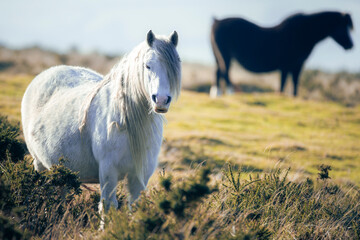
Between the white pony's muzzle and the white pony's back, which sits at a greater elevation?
the white pony's muzzle

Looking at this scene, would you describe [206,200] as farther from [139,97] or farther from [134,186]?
[139,97]

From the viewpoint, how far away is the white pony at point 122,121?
301 centimetres

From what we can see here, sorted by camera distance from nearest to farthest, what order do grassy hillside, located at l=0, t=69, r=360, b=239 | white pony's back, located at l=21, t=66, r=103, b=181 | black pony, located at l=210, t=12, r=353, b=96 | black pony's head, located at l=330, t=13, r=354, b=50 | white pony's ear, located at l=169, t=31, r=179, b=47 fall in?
grassy hillside, located at l=0, t=69, r=360, b=239 → white pony's ear, located at l=169, t=31, r=179, b=47 → white pony's back, located at l=21, t=66, r=103, b=181 → black pony's head, located at l=330, t=13, r=354, b=50 → black pony, located at l=210, t=12, r=353, b=96

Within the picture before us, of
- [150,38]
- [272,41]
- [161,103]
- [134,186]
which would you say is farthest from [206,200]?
[272,41]

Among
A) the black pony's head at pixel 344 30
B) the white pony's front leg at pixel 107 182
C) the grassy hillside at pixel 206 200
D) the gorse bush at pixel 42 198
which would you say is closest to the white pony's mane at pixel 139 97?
the white pony's front leg at pixel 107 182

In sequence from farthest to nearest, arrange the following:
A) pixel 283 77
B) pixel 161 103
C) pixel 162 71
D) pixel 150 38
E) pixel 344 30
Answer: pixel 283 77, pixel 344 30, pixel 150 38, pixel 162 71, pixel 161 103

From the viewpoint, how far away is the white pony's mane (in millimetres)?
3047

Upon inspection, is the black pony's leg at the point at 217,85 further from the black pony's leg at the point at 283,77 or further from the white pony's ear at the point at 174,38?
the white pony's ear at the point at 174,38

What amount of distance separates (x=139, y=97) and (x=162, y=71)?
1.25 ft

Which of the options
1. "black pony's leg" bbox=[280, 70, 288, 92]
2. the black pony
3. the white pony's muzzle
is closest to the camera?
the white pony's muzzle

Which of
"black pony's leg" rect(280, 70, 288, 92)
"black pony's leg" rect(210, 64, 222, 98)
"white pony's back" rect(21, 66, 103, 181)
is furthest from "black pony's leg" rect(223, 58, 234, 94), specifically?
"white pony's back" rect(21, 66, 103, 181)

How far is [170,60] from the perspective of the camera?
118 inches

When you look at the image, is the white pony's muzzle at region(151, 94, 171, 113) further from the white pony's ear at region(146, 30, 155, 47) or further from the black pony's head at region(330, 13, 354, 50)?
the black pony's head at region(330, 13, 354, 50)

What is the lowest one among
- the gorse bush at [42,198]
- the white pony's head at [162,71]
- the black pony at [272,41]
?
the gorse bush at [42,198]
